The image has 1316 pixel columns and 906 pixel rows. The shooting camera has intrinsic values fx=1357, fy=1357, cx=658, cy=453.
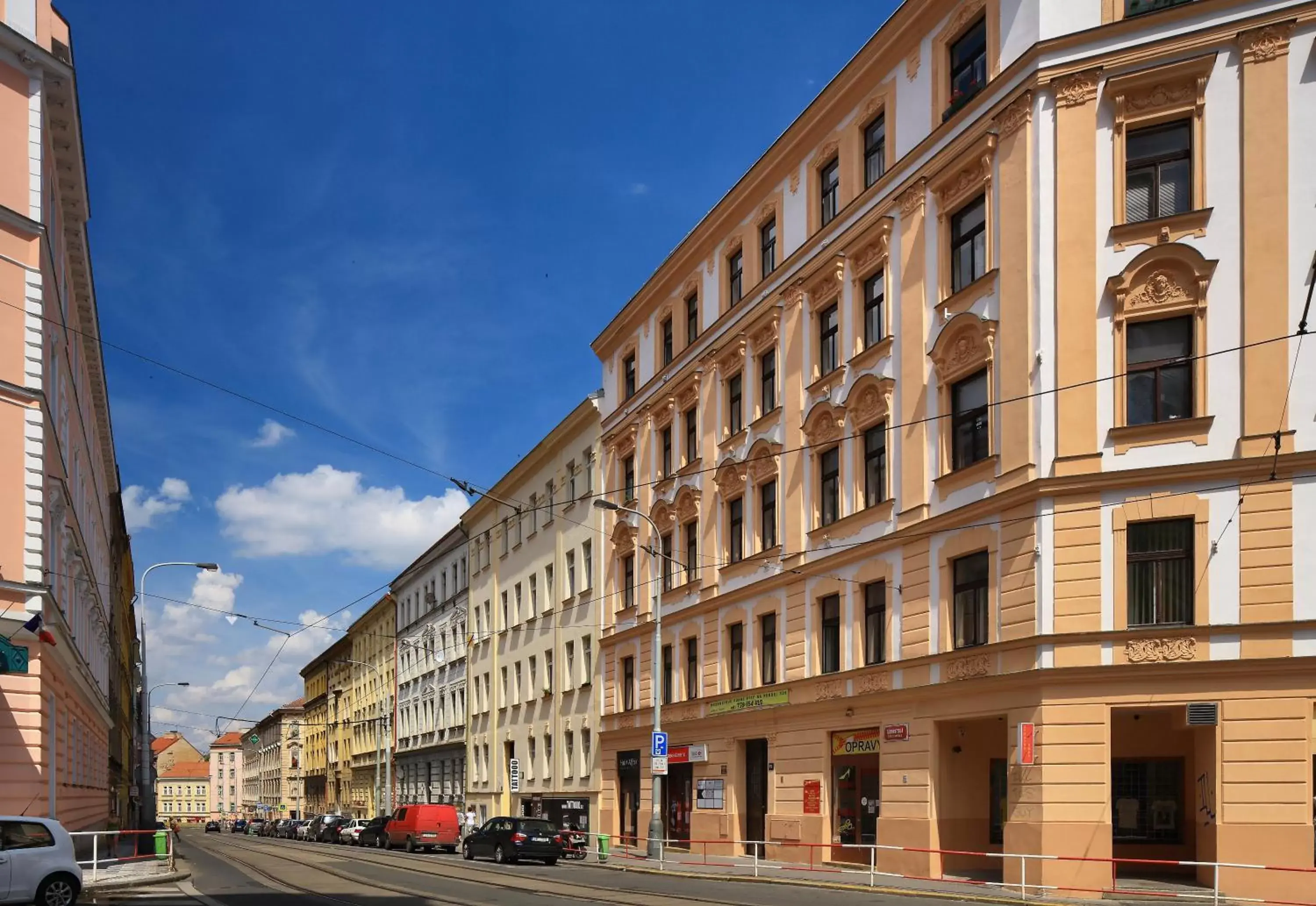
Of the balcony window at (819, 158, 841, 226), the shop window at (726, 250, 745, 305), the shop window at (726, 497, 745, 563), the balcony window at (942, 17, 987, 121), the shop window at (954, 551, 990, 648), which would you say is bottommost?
the shop window at (954, 551, 990, 648)

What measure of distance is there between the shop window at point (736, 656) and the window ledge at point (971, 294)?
12.0 metres

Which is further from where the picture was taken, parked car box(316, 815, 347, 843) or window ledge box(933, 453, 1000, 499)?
parked car box(316, 815, 347, 843)

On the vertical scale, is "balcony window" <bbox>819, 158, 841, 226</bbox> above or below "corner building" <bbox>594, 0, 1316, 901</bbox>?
above

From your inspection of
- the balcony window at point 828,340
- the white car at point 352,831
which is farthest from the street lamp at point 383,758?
the balcony window at point 828,340

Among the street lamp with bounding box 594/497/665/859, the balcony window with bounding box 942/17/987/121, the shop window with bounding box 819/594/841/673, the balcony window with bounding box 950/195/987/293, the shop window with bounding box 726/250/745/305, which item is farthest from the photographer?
the shop window with bounding box 726/250/745/305

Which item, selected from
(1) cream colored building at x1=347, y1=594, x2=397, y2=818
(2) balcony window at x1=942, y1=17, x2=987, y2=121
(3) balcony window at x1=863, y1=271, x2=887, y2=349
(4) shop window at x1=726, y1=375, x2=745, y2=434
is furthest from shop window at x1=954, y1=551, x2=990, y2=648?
(1) cream colored building at x1=347, y1=594, x2=397, y2=818

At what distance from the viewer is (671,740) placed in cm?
4044

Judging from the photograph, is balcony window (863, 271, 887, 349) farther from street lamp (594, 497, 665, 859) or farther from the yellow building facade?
the yellow building facade

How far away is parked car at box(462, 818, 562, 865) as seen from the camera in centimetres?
3612

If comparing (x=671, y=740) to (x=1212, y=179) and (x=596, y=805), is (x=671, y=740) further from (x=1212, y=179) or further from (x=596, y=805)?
(x=1212, y=179)

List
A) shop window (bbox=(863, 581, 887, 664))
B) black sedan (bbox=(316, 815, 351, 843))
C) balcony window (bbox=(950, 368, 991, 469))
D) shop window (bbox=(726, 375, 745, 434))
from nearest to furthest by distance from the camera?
balcony window (bbox=(950, 368, 991, 469)) < shop window (bbox=(863, 581, 887, 664)) < shop window (bbox=(726, 375, 745, 434)) < black sedan (bbox=(316, 815, 351, 843))

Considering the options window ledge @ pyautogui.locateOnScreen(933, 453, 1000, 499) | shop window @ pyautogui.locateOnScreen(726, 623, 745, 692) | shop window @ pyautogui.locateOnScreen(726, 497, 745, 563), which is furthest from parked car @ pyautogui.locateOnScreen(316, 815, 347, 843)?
window ledge @ pyautogui.locateOnScreen(933, 453, 1000, 499)

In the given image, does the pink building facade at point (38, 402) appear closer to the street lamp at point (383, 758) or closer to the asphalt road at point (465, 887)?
the asphalt road at point (465, 887)

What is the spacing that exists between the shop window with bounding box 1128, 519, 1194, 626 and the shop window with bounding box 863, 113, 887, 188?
10761mm
